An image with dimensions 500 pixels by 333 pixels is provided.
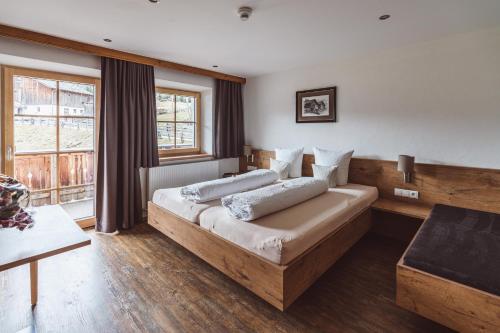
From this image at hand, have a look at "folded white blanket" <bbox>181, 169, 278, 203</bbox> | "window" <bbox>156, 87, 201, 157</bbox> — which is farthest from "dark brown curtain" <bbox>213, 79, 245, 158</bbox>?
"folded white blanket" <bbox>181, 169, 278, 203</bbox>

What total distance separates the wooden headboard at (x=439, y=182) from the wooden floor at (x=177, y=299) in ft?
2.73

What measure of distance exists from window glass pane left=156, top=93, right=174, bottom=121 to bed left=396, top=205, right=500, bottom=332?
11.9 ft

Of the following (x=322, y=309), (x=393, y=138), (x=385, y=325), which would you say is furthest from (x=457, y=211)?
(x=322, y=309)

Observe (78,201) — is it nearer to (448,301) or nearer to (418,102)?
(448,301)

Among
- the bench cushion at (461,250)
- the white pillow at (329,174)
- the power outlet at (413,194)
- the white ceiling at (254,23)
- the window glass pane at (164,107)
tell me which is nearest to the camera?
the bench cushion at (461,250)

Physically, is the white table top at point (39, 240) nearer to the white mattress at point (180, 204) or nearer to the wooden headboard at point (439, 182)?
the white mattress at point (180, 204)

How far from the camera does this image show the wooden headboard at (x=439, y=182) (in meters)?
2.45

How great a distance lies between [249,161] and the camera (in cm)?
457

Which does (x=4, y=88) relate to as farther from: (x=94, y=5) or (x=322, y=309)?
(x=322, y=309)

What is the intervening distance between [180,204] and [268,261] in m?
1.18

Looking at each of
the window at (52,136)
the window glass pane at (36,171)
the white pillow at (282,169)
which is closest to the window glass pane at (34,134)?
the window at (52,136)

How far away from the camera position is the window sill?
151 inches

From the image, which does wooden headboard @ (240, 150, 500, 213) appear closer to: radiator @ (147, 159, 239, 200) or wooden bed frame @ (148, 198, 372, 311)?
wooden bed frame @ (148, 198, 372, 311)

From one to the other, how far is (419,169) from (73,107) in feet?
13.5
